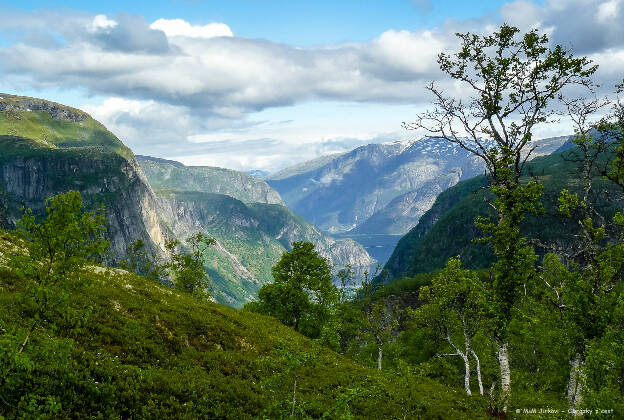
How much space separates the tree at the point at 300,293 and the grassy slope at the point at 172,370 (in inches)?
1003

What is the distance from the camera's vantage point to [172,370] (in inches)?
799

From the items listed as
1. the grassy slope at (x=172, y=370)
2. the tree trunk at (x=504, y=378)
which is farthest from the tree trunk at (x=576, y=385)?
the grassy slope at (x=172, y=370)

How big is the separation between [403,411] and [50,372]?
19.7 metres

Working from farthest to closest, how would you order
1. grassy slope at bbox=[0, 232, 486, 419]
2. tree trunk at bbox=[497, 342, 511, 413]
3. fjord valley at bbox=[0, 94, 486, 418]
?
tree trunk at bbox=[497, 342, 511, 413] < grassy slope at bbox=[0, 232, 486, 419] < fjord valley at bbox=[0, 94, 486, 418]

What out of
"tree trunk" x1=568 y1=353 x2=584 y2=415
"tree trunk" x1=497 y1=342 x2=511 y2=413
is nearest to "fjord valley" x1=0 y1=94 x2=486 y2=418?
"tree trunk" x1=497 y1=342 x2=511 y2=413

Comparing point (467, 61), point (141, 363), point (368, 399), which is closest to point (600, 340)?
point (368, 399)

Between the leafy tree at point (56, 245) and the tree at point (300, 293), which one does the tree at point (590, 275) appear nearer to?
the leafy tree at point (56, 245)

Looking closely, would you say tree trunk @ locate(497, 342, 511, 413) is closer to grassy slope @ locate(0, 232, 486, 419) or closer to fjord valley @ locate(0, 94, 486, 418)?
grassy slope @ locate(0, 232, 486, 419)

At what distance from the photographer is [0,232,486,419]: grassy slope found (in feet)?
46.6

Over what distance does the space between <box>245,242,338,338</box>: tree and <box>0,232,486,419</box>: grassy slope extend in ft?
83.6

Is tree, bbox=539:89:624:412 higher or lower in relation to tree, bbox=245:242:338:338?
higher

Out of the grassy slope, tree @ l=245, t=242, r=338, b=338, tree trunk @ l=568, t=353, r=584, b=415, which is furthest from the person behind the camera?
tree @ l=245, t=242, r=338, b=338

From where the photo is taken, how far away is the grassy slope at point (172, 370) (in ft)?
46.6

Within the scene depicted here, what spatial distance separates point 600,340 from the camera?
24.7 m
